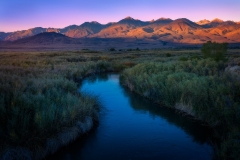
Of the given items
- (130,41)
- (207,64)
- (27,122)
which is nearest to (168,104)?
(207,64)

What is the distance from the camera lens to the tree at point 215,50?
2452 centimetres

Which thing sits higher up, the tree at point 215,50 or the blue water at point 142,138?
the tree at point 215,50

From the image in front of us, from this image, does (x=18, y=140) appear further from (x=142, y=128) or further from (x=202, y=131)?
(x=202, y=131)

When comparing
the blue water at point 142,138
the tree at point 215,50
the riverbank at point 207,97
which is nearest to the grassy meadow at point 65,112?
the riverbank at point 207,97

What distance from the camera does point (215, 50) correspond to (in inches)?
1005

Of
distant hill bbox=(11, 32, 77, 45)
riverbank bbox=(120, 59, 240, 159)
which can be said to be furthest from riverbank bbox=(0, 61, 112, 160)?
distant hill bbox=(11, 32, 77, 45)

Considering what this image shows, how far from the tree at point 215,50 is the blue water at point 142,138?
14.2 meters

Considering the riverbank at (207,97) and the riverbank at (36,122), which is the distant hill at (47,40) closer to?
the riverbank at (207,97)

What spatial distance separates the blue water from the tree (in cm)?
1422

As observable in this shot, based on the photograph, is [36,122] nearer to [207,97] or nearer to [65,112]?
[65,112]

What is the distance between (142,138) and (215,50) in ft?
64.5

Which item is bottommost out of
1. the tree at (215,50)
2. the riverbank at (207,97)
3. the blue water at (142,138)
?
the blue water at (142,138)

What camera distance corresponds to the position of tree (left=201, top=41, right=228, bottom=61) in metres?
24.5

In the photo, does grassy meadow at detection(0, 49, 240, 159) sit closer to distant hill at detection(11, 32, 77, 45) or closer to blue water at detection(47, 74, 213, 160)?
blue water at detection(47, 74, 213, 160)
